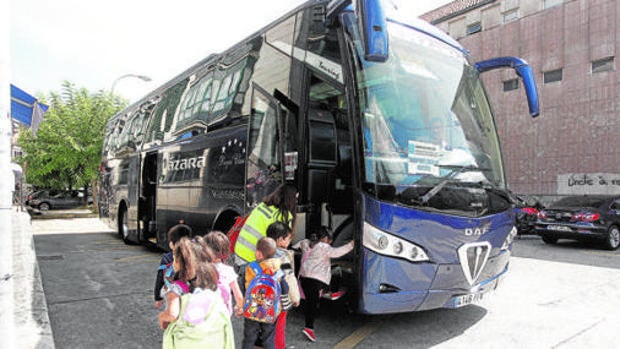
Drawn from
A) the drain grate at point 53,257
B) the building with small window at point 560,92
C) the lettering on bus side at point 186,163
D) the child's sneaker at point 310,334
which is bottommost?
the drain grate at point 53,257

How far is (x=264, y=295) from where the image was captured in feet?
10.8

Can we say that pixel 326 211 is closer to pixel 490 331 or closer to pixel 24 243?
pixel 490 331

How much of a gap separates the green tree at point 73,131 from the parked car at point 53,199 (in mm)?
5829

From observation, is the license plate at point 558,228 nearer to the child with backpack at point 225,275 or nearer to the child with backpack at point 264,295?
the child with backpack at point 264,295

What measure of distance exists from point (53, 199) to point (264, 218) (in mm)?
30922

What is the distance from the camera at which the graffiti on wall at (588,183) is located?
20375mm

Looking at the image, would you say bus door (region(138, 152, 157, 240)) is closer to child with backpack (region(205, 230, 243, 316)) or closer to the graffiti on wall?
child with backpack (region(205, 230, 243, 316))

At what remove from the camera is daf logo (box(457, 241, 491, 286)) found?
4.24 m

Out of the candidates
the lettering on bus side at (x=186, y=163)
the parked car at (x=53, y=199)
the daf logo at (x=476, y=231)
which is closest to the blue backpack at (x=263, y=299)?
the daf logo at (x=476, y=231)

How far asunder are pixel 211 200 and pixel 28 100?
497cm

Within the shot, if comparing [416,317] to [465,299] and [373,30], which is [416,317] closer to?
[465,299]

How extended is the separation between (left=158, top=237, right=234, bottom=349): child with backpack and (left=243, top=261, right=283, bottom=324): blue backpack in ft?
1.76

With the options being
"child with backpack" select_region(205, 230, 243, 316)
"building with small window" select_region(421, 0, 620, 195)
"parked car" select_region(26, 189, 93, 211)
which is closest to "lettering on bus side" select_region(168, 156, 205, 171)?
"child with backpack" select_region(205, 230, 243, 316)

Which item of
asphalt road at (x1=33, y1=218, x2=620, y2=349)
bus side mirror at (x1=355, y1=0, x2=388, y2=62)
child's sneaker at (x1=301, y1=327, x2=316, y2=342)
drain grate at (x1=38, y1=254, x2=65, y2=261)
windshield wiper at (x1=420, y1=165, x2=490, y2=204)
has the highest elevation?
bus side mirror at (x1=355, y1=0, x2=388, y2=62)
